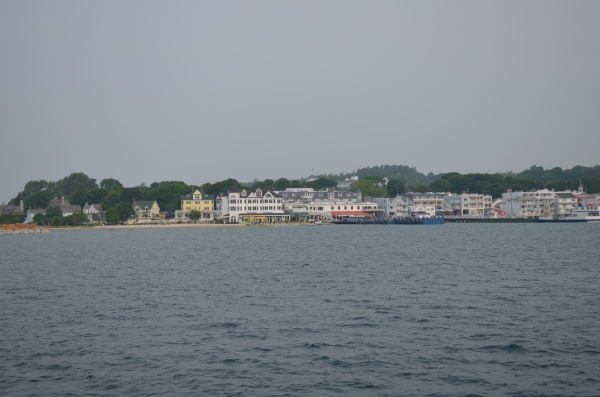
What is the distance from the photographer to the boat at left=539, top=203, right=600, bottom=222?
455 ft

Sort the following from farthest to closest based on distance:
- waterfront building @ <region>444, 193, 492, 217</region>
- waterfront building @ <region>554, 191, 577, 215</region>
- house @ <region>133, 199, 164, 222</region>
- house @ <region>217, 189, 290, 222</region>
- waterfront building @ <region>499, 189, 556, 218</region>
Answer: waterfront building @ <region>444, 193, 492, 217</region> < waterfront building @ <region>499, 189, 556, 218</region> < waterfront building @ <region>554, 191, 577, 215</region> < house @ <region>133, 199, 164, 222</region> < house @ <region>217, 189, 290, 222</region>

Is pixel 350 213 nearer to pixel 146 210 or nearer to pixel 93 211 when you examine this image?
pixel 146 210

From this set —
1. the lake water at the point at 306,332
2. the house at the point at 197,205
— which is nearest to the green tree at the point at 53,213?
the house at the point at 197,205

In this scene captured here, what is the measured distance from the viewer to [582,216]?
139375mm

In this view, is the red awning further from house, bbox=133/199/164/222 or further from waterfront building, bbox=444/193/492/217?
house, bbox=133/199/164/222

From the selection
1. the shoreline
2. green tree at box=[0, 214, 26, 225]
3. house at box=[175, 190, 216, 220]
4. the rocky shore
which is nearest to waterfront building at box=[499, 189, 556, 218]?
the shoreline

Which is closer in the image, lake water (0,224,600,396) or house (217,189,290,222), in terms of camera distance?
lake water (0,224,600,396)

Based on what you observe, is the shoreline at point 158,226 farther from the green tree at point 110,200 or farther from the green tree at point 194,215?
the green tree at point 110,200

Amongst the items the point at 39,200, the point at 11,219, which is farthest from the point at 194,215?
the point at 39,200

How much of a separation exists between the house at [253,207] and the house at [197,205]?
6.27 m

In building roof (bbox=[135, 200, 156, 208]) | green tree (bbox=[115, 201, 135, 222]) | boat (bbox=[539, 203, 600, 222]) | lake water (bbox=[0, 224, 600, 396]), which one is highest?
building roof (bbox=[135, 200, 156, 208])

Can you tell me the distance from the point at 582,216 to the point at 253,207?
71594 mm

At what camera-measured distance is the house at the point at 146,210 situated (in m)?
147

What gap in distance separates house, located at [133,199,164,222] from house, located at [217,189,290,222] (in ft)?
57.5
